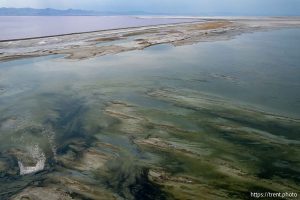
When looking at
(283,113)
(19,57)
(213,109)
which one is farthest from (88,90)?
(19,57)

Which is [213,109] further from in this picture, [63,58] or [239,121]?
[63,58]

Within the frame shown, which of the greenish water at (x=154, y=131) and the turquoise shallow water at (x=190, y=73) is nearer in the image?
the greenish water at (x=154, y=131)

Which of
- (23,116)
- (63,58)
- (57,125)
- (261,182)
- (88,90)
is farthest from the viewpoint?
(63,58)

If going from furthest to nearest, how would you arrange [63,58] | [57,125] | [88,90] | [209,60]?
1. [63,58]
2. [209,60]
3. [88,90]
4. [57,125]

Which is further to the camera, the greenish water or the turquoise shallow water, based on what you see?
the turquoise shallow water

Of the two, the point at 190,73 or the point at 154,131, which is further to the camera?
the point at 190,73

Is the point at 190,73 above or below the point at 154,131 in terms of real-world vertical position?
above

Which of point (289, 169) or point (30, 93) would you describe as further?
point (30, 93)

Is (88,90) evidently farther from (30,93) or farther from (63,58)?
(63,58)
